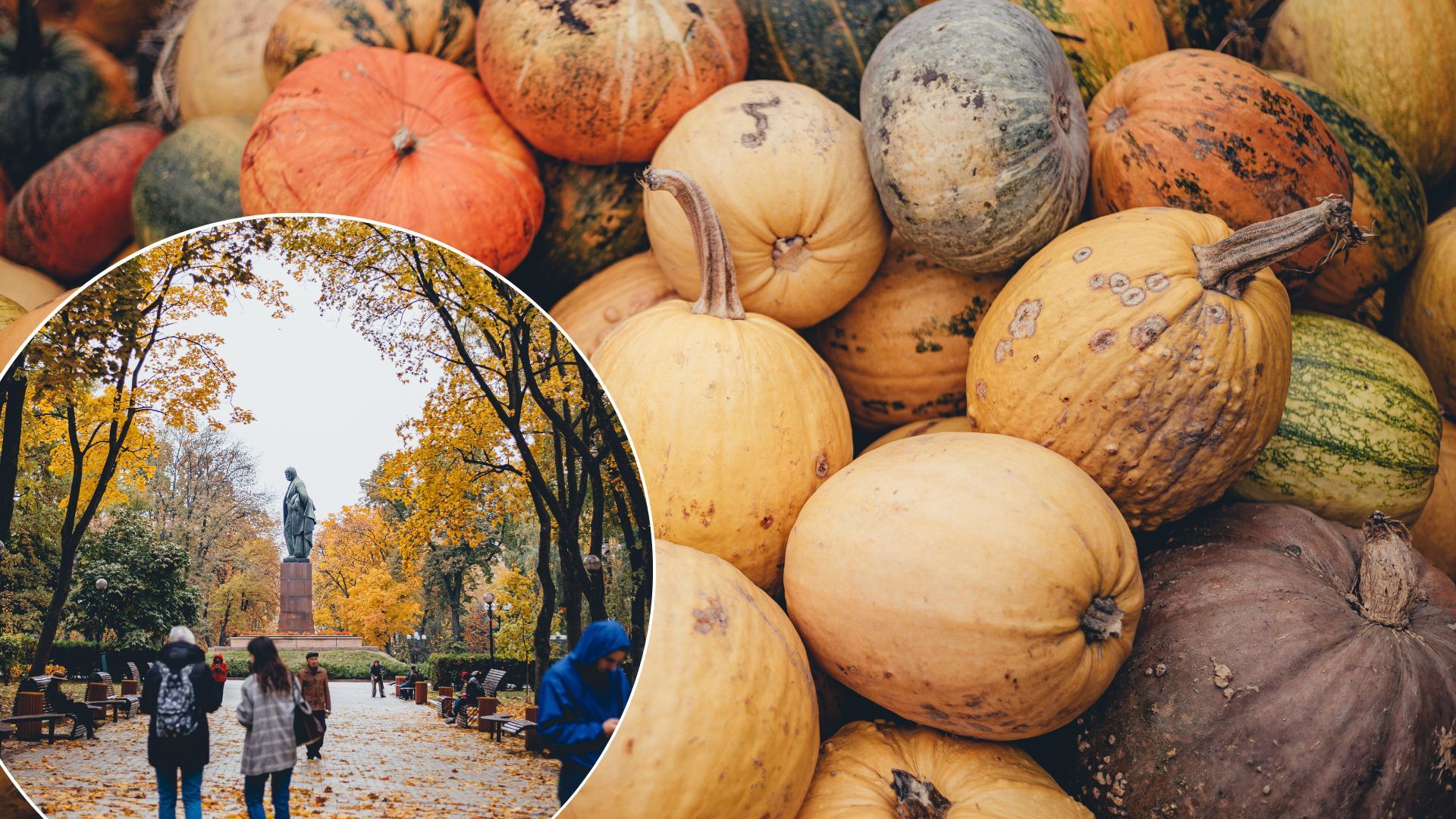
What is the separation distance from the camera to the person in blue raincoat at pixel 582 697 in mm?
1393

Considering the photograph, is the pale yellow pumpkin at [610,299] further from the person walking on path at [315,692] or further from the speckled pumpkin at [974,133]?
the person walking on path at [315,692]

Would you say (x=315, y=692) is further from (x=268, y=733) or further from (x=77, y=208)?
(x=77, y=208)

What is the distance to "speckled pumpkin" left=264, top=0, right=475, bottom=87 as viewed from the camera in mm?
3096

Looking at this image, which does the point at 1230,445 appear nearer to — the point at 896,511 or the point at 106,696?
the point at 896,511

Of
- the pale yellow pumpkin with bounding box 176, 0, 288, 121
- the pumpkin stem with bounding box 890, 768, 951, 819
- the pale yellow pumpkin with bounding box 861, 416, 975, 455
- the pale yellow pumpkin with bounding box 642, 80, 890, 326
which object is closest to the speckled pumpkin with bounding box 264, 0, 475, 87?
the pale yellow pumpkin with bounding box 176, 0, 288, 121

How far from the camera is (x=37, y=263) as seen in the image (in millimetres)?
3736

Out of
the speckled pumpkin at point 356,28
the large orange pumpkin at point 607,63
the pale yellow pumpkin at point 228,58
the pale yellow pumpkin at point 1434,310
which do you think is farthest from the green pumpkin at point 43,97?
the pale yellow pumpkin at point 1434,310

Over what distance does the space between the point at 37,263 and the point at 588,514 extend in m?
3.50

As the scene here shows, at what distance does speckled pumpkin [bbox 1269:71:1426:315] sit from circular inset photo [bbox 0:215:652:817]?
97.2 inches

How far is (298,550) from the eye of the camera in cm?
129

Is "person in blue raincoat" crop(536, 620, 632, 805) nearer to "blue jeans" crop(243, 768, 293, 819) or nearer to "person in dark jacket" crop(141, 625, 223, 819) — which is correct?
"blue jeans" crop(243, 768, 293, 819)

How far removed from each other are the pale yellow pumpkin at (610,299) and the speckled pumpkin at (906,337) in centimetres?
57

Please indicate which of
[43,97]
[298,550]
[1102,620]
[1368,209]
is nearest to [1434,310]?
[1368,209]

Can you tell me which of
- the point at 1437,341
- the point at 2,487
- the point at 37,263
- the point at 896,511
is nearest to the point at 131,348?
the point at 2,487
